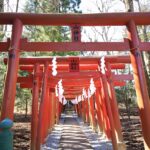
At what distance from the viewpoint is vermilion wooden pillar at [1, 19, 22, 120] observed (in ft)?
17.6

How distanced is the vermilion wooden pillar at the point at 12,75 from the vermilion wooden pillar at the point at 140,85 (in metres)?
2.77

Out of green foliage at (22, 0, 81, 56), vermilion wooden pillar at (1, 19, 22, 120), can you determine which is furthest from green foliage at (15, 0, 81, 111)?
vermilion wooden pillar at (1, 19, 22, 120)

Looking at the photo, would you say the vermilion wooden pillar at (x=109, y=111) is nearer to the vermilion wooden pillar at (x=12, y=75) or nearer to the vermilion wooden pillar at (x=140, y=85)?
the vermilion wooden pillar at (x=140, y=85)

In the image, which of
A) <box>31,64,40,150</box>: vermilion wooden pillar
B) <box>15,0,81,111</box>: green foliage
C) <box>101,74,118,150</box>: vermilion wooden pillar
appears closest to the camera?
<box>101,74,118,150</box>: vermilion wooden pillar

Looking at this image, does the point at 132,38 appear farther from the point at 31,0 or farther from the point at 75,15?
the point at 31,0

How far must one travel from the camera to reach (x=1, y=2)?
10.3 meters

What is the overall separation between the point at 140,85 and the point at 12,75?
3006 mm

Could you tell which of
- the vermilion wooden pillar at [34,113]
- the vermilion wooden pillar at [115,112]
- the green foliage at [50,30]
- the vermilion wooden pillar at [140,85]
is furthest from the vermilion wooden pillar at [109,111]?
the green foliage at [50,30]

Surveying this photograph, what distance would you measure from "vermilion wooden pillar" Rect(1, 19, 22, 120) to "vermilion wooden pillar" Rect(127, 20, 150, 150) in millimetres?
2775

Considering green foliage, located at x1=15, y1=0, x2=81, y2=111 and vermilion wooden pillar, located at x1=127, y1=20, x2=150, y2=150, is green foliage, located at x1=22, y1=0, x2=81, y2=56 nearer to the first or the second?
green foliage, located at x1=15, y1=0, x2=81, y2=111

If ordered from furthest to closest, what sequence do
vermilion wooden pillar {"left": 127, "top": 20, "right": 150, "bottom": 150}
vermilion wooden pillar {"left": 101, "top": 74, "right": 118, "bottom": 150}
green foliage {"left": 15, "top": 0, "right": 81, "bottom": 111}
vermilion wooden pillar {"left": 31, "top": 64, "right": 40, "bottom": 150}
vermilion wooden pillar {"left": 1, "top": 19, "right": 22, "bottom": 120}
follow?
1. green foliage {"left": 15, "top": 0, "right": 81, "bottom": 111}
2. vermilion wooden pillar {"left": 31, "top": 64, "right": 40, "bottom": 150}
3. vermilion wooden pillar {"left": 101, "top": 74, "right": 118, "bottom": 150}
4. vermilion wooden pillar {"left": 127, "top": 20, "right": 150, "bottom": 150}
5. vermilion wooden pillar {"left": 1, "top": 19, "right": 22, "bottom": 120}

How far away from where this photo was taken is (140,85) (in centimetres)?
582

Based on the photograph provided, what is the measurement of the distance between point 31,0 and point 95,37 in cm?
753

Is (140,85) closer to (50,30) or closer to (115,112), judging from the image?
(115,112)
